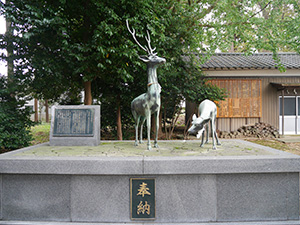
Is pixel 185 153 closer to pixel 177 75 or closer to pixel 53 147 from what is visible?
pixel 53 147

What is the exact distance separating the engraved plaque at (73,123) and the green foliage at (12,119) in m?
2.01

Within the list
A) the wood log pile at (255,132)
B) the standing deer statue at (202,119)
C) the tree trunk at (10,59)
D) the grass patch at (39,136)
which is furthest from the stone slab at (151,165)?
the wood log pile at (255,132)

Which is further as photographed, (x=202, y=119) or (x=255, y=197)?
(x=202, y=119)

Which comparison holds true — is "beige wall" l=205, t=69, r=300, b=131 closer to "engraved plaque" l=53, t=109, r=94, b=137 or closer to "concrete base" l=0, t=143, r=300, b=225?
"engraved plaque" l=53, t=109, r=94, b=137

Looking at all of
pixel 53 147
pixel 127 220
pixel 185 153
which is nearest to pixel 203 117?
pixel 185 153

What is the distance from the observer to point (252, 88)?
11219 mm

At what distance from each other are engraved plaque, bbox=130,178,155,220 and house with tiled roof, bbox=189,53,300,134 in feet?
28.0

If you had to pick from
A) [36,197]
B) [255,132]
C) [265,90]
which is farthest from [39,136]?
[265,90]

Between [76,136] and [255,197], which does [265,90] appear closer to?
[255,197]

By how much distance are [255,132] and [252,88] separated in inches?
89.9

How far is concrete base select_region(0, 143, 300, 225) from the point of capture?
332 centimetres

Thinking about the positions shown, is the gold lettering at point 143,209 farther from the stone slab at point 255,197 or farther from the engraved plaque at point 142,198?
the stone slab at point 255,197

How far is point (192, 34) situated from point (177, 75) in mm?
1735

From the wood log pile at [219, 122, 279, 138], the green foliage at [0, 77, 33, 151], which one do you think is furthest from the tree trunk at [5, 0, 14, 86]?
the wood log pile at [219, 122, 279, 138]
